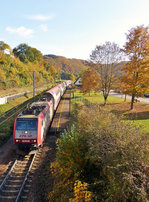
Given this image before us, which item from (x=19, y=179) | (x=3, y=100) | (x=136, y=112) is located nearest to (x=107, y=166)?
(x=19, y=179)

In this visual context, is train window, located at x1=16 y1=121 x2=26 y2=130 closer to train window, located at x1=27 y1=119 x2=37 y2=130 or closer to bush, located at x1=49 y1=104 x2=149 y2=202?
train window, located at x1=27 y1=119 x2=37 y2=130

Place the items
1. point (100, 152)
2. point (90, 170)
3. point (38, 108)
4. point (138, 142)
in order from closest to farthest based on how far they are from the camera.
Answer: point (138, 142), point (100, 152), point (90, 170), point (38, 108)

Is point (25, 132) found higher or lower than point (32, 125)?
lower

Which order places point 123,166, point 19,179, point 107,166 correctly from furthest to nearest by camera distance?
1. point 19,179
2. point 123,166
3. point 107,166

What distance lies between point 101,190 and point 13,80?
35.9m

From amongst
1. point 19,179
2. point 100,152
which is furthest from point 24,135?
point 100,152

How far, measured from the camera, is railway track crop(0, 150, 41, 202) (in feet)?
21.6

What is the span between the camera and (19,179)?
770 centimetres

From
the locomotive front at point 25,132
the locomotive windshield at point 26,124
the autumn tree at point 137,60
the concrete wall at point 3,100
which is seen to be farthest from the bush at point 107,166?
the concrete wall at point 3,100

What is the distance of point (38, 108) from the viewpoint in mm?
12281

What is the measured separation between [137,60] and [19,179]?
17.8m

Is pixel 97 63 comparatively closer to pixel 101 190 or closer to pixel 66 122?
pixel 66 122

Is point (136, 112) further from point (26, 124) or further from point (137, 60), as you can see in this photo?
point (26, 124)

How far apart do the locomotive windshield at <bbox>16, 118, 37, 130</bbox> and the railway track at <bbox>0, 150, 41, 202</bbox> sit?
2.08m
